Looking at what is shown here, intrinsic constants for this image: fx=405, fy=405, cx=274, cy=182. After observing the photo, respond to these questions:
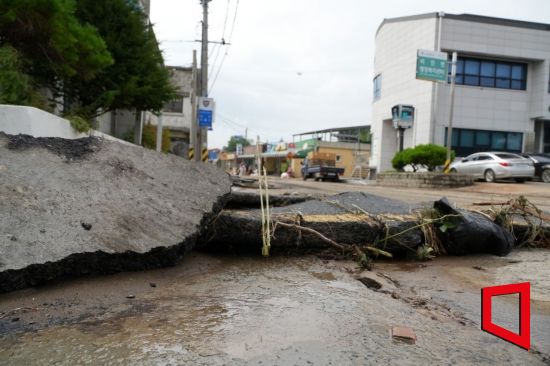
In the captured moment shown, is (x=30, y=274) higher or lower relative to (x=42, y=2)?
lower

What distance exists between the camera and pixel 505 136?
24344mm

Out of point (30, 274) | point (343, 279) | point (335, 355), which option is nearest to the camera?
point (335, 355)

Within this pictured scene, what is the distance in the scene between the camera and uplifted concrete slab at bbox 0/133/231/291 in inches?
82.5

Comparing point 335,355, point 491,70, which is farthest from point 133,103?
point 491,70

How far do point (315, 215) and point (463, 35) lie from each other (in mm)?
23732

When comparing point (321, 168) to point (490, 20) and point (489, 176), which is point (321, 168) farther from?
point (490, 20)

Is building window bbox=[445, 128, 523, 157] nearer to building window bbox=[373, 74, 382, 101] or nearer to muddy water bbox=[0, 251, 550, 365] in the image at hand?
building window bbox=[373, 74, 382, 101]

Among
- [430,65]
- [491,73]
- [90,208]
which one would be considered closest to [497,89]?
[491,73]

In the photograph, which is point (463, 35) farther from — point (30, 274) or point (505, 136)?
point (30, 274)

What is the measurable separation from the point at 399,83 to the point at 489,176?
35.7 ft

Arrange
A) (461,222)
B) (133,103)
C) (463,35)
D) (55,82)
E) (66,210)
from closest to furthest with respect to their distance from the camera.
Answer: (66,210) → (461,222) → (55,82) → (133,103) → (463,35)

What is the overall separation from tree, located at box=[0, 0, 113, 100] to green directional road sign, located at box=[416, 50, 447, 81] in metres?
14.3

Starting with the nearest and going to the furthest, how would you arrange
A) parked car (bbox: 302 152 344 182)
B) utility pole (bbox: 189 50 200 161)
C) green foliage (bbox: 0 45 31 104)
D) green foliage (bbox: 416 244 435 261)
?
green foliage (bbox: 416 244 435 261) → green foliage (bbox: 0 45 31 104) → utility pole (bbox: 189 50 200 161) → parked car (bbox: 302 152 344 182)

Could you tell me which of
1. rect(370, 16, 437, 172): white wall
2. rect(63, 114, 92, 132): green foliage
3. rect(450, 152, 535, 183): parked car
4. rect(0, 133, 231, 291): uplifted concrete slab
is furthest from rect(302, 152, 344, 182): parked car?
rect(0, 133, 231, 291): uplifted concrete slab
